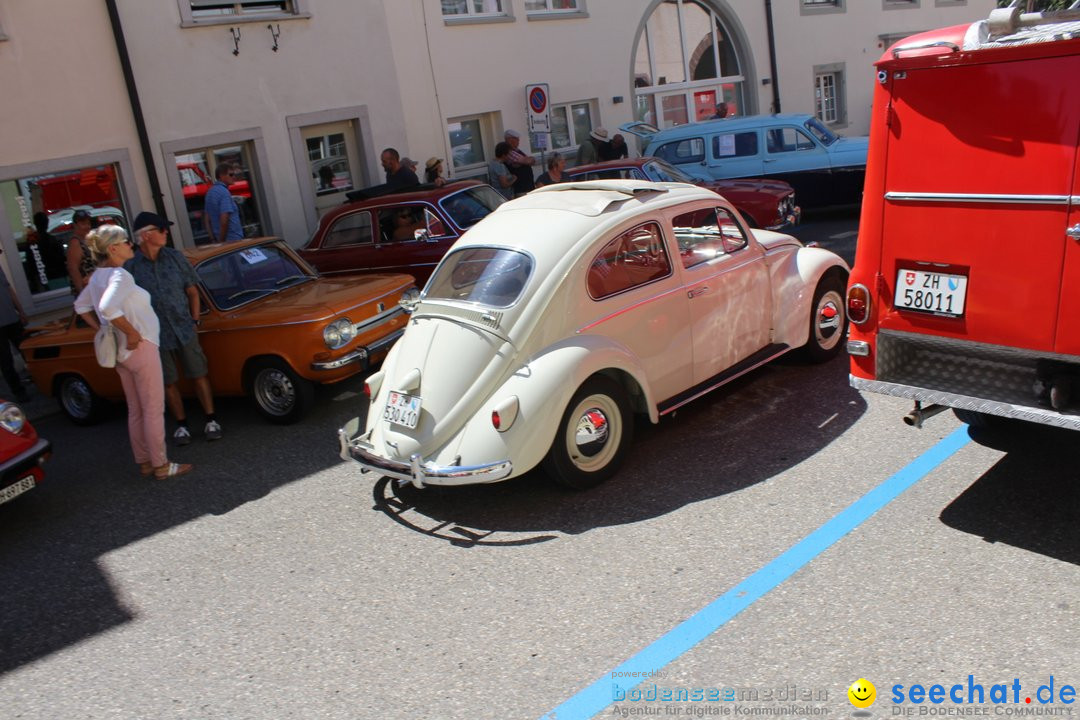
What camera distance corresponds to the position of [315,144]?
1404cm

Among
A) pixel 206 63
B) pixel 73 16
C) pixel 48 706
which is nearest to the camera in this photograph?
pixel 48 706

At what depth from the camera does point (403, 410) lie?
5422 millimetres

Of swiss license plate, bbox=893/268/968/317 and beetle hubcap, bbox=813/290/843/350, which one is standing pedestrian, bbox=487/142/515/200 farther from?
swiss license plate, bbox=893/268/968/317

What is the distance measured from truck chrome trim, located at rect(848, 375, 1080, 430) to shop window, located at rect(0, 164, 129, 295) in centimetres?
971

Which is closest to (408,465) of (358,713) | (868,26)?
(358,713)

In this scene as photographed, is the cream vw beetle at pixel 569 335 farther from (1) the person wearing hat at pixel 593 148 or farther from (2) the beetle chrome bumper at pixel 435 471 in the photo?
(1) the person wearing hat at pixel 593 148

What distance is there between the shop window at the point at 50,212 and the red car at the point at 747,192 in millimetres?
6140

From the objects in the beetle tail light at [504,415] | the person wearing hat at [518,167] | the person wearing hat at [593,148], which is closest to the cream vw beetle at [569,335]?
the beetle tail light at [504,415]

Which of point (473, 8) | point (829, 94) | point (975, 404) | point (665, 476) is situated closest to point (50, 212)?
point (473, 8)

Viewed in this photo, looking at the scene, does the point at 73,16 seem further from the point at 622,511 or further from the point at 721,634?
the point at 721,634

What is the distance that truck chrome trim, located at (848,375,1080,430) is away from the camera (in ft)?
13.6

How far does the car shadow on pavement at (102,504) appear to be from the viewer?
4883 millimetres

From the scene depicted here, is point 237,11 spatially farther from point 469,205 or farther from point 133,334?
point 133,334

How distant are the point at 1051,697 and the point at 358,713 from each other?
2.60 m
